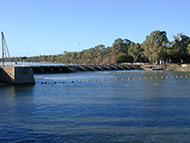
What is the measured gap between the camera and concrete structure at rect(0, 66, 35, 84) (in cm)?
4025

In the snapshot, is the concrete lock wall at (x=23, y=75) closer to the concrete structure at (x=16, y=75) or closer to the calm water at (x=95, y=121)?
the concrete structure at (x=16, y=75)

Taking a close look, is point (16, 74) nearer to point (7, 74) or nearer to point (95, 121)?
point (7, 74)

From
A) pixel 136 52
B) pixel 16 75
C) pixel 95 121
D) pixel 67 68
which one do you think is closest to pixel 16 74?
pixel 16 75

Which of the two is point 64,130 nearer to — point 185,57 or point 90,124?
point 90,124

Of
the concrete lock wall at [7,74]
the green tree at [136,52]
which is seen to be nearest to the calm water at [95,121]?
the concrete lock wall at [7,74]

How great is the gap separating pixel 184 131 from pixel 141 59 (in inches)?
4637

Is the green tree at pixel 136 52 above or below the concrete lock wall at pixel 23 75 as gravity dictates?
above

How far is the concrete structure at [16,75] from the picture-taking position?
40.2 meters

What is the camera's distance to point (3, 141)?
14.0 meters

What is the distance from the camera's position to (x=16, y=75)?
4044 centimetres

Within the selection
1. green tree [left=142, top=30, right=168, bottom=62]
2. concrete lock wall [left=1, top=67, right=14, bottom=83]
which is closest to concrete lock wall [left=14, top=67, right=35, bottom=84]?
concrete lock wall [left=1, top=67, right=14, bottom=83]

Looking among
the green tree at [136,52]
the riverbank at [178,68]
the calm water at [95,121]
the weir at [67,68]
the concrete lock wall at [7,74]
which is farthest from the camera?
the green tree at [136,52]

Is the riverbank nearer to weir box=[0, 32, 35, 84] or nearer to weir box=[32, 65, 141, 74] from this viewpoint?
weir box=[32, 65, 141, 74]

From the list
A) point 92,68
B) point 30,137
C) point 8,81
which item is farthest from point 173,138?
point 92,68
